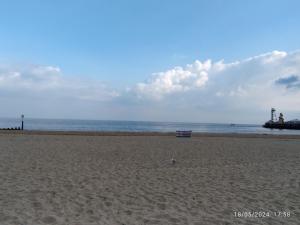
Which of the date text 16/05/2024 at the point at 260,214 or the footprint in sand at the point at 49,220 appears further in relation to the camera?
the date text 16/05/2024 at the point at 260,214

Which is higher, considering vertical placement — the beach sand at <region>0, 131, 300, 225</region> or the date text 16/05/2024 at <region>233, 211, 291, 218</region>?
the beach sand at <region>0, 131, 300, 225</region>

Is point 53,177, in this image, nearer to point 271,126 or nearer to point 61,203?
point 61,203

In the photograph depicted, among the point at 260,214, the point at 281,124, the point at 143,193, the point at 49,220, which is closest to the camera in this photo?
the point at 49,220

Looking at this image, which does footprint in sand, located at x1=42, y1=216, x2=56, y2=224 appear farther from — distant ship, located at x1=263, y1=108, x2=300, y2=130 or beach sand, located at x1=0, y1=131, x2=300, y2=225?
distant ship, located at x1=263, y1=108, x2=300, y2=130

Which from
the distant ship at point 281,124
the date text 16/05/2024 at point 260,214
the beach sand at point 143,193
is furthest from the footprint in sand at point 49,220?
the distant ship at point 281,124

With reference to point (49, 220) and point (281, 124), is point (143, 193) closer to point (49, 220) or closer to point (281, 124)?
point (49, 220)

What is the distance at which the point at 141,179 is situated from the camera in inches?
305

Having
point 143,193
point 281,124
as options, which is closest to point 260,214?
point 143,193

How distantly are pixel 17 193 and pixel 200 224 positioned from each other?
365 centimetres

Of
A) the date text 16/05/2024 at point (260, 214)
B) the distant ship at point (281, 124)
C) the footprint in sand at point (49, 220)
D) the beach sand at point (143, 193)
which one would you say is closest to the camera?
the footprint in sand at point (49, 220)

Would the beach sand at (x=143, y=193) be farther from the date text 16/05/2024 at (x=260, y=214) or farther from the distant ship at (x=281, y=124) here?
the distant ship at (x=281, y=124)

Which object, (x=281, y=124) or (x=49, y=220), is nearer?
(x=49, y=220)

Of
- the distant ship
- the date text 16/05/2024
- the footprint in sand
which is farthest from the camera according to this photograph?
the distant ship

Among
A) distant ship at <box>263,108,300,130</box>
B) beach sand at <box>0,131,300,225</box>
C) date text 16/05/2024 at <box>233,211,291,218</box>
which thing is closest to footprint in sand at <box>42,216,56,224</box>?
beach sand at <box>0,131,300,225</box>
